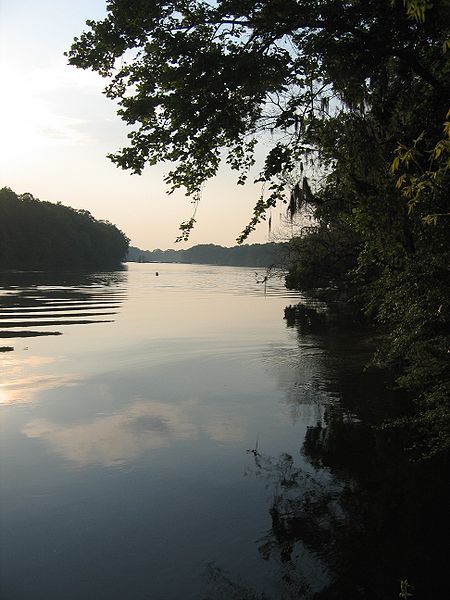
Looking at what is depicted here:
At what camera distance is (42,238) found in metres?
142

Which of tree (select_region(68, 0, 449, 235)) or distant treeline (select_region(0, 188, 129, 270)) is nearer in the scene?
tree (select_region(68, 0, 449, 235))

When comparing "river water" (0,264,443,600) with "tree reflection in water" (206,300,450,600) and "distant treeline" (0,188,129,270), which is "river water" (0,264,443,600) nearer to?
"tree reflection in water" (206,300,450,600)

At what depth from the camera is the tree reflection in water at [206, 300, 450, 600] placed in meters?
7.41

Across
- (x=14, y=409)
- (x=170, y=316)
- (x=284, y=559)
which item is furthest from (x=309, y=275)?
(x=284, y=559)

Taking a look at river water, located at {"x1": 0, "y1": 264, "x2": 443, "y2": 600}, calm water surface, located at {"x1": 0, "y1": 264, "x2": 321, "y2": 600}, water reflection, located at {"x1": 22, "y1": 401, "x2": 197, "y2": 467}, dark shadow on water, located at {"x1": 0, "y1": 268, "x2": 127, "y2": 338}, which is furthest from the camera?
dark shadow on water, located at {"x1": 0, "y1": 268, "x2": 127, "y2": 338}

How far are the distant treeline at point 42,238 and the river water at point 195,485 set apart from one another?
112516 mm

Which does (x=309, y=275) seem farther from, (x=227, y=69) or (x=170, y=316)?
(x=227, y=69)

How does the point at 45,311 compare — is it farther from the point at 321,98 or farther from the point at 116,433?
the point at 321,98

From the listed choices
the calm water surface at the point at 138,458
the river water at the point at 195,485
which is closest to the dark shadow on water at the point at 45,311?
the calm water surface at the point at 138,458

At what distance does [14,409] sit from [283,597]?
36.0 ft

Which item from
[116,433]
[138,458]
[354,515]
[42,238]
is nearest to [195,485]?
[138,458]

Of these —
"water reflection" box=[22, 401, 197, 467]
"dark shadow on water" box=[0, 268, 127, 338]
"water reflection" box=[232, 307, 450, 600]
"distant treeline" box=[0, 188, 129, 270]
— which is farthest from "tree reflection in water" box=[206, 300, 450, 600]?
"distant treeline" box=[0, 188, 129, 270]

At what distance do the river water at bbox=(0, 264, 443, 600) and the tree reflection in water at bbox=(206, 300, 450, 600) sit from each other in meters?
0.03

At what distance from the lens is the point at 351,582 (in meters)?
7.39
